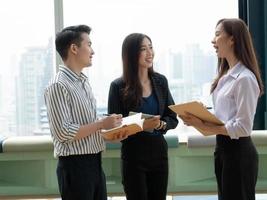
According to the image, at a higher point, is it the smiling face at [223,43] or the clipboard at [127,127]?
the smiling face at [223,43]

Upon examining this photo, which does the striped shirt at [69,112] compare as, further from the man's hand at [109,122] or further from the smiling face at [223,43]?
the smiling face at [223,43]

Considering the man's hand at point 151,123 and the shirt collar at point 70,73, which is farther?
the man's hand at point 151,123

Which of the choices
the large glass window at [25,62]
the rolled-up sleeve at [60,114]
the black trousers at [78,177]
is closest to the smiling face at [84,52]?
the rolled-up sleeve at [60,114]

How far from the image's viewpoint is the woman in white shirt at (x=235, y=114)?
6.55 feet

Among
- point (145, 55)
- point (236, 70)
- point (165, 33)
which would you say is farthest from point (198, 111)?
point (165, 33)

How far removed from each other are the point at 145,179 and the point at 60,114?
2.23 feet

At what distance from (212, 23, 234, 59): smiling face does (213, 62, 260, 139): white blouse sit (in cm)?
10

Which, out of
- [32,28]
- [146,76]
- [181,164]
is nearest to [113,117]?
[146,76]

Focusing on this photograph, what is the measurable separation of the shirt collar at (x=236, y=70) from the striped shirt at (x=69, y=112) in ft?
2.42

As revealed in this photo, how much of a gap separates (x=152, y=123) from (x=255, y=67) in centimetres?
62

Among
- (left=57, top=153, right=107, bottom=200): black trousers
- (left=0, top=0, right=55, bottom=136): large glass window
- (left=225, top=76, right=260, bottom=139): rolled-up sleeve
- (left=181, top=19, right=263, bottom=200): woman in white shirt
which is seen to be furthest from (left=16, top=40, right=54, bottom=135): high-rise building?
(left=225, top=76, right=260, bottom=139): rolled-up sleeve

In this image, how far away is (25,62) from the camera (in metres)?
3.71

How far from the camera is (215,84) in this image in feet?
7.39

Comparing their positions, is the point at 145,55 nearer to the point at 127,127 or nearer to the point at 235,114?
the point at 127,127
